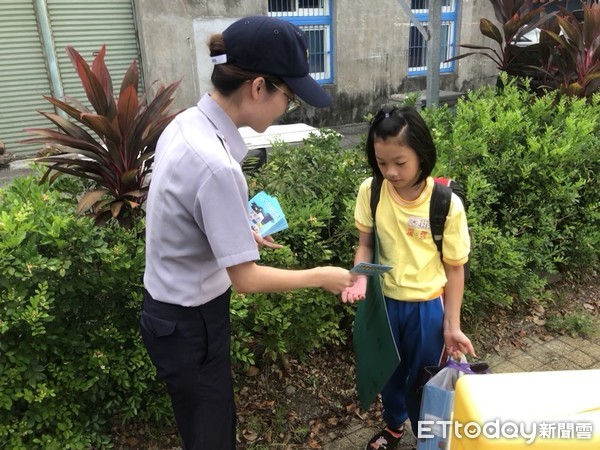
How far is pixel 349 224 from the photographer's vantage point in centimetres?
278

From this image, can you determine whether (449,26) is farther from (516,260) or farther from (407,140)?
(407,140)

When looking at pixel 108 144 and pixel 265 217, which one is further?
pixel 108 144

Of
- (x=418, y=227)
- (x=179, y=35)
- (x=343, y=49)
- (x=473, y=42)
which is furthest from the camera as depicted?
(x=473, y=42)

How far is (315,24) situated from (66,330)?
8984 millimetres

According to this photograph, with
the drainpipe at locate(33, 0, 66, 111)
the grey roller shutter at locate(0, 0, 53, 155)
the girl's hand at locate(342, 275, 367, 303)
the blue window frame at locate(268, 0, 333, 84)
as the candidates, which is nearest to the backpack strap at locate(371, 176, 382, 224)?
the girl's hand at locate(342, 275, 367, 303)

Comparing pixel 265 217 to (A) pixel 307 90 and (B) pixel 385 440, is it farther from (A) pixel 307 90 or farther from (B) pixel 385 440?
(B) pixel 385 440

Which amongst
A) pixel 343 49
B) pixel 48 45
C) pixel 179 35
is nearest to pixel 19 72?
pixel 48 45

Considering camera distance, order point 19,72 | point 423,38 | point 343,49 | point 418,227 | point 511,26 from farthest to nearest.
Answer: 1. point 423,38
2. point 343,49
3. point 19,72
4. point 511,26
5. point 418,227

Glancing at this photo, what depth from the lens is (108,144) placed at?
2602 mm

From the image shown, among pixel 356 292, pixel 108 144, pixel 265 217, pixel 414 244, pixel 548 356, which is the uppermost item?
pixel 108 144

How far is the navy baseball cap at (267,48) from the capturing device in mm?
1463

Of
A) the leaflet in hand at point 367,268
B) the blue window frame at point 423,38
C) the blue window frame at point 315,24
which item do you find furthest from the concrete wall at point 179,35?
the leaflet in hand at point 367,268

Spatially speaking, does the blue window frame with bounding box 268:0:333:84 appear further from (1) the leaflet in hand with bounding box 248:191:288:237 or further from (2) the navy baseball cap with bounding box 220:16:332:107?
(2) the navy baseball cap with bounding box 220:16:332:107

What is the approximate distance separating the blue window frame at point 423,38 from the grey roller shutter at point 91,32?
5848 mm
